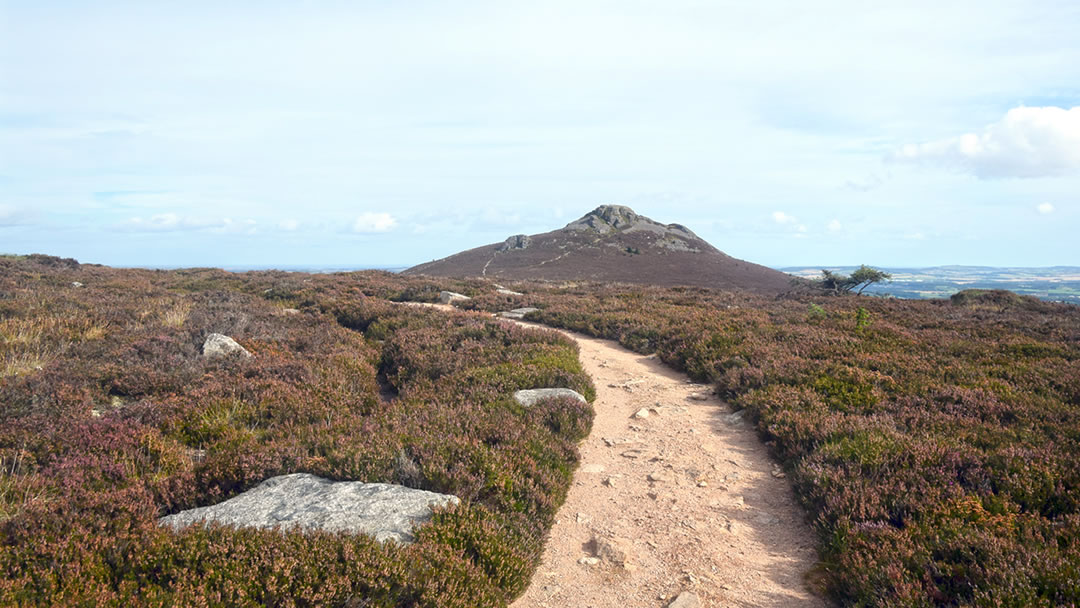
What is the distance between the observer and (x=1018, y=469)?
231 inches

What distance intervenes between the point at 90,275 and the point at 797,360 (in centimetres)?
3223

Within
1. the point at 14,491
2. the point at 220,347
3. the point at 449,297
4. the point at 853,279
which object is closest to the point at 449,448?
the point at 14,491

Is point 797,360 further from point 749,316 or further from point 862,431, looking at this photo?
point 749,316

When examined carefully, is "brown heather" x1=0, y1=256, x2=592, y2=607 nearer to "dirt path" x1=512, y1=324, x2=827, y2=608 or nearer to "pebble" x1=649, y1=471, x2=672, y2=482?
"dirt path" x1=512, y1=324, x2=827, y2=608

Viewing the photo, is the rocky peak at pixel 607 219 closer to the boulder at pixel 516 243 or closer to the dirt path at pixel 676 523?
the boulder at pixel 516 243

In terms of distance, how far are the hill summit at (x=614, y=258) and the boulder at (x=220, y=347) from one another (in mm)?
35008

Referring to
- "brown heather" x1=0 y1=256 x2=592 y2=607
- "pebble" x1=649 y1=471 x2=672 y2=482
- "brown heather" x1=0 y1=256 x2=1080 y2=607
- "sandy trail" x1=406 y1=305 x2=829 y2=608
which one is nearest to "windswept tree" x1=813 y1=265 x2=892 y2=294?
"brown heather" x1=0 y1=256 x2=1080 y2=607

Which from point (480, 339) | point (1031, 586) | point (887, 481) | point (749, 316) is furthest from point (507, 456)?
point (749, 316)

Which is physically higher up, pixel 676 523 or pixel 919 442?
pixel 919 442

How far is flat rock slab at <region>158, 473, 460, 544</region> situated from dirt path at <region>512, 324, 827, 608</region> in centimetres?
117

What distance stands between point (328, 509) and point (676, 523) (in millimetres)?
3461

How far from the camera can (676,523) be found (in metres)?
5.79

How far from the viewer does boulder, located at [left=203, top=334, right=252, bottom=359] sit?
10461mm

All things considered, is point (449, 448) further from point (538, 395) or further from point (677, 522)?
point (538, 395)
